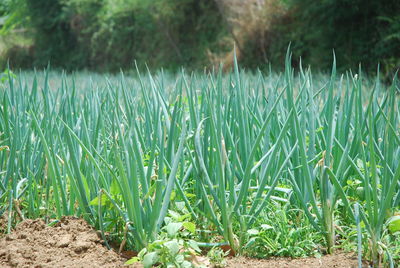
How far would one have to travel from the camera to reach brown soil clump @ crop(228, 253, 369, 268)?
1.41m

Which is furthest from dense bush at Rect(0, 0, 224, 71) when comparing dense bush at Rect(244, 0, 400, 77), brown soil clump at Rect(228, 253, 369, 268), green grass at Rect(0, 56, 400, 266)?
brown soil clump at Rect(228, 253, 369, 268)

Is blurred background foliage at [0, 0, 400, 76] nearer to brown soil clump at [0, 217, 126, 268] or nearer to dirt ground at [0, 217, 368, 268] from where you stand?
dirt ground at [0, 217, 368, 268]

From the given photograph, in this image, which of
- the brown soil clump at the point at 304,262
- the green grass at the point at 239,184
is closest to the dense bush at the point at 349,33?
the green grass at the point at 239,184

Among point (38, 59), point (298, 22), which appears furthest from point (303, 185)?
point (38, 59)

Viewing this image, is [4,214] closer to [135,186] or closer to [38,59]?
[135,186]

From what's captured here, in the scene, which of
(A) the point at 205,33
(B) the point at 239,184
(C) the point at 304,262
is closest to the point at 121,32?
(A) the point at 205,33

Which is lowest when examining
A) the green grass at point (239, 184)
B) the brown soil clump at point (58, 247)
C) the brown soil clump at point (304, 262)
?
the brown soil clump at point (304, 262)

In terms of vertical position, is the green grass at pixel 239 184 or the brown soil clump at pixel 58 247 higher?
the green grass at pixel 239 184

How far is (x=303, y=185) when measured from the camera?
5.48 ft

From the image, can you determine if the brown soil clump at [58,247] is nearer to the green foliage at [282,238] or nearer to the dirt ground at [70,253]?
the dirt ground at [70,253]

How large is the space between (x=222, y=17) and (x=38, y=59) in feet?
29.9

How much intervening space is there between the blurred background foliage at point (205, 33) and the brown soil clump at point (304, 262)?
21.4 feet

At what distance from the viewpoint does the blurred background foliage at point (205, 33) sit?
9.03 m

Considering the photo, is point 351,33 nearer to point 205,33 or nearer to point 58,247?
point 205,33
